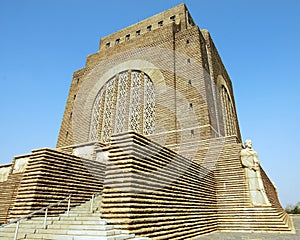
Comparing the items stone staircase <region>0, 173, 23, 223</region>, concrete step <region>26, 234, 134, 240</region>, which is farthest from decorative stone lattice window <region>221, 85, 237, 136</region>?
concrete step <region>26, 234, 134, 240</region>

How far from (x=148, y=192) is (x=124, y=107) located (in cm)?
1058

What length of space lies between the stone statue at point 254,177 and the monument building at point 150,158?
Result: 0.03 meters

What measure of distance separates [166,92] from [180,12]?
8541 millimetres

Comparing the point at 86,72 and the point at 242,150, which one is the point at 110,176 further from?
the point at 86,72

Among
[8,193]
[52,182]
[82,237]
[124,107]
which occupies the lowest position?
[82,237]

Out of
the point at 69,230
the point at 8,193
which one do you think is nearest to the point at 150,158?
the point at 69,230

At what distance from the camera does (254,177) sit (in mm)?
7816

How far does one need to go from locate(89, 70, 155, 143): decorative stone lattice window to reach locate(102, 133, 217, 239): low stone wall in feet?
22.2

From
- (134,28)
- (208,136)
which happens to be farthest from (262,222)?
(134,28)

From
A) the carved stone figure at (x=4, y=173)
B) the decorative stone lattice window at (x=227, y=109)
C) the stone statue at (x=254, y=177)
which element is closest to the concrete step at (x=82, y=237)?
the stone statue at (x=254, y=177)

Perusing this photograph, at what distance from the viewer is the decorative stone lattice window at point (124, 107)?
13.6 meters

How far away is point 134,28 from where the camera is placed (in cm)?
1959

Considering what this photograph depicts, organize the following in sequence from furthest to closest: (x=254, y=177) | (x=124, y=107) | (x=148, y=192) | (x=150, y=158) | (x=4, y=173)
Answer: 1. (x=124, y=107)
2. (x=4, y=173)
3. (x=254, y=177)
4. (x=150, y=158)
5. (x=148, y=192)

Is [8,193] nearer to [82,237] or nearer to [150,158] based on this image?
[82,237]
